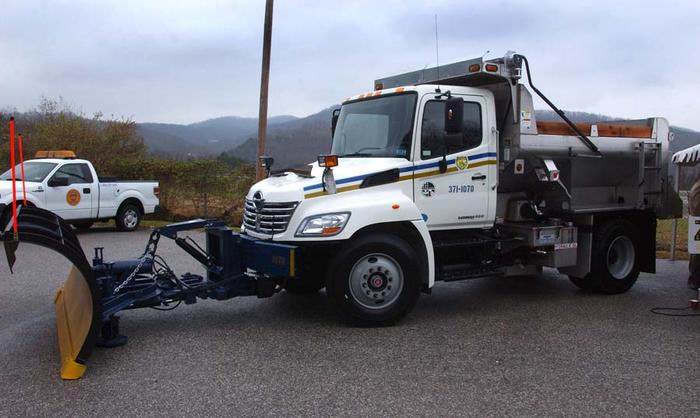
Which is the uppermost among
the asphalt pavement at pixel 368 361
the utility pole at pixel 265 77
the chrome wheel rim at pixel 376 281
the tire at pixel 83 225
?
the utility pole at pixel 265 77

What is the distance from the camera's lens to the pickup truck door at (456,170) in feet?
22.0

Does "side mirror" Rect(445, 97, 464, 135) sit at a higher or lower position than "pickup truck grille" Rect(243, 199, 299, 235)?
higher

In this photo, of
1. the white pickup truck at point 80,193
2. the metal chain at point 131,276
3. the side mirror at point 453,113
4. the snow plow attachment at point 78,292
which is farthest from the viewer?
the white pickup truck at point 80,193

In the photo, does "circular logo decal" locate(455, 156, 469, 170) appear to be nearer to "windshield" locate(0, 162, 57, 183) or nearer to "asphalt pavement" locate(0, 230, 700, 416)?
"asphalt pavement" locate(0, 230, 700, 416)

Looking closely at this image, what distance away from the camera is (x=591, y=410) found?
4273 millimetres

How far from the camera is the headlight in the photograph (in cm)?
602

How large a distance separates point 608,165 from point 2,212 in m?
11.8

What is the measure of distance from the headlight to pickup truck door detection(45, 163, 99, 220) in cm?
1001

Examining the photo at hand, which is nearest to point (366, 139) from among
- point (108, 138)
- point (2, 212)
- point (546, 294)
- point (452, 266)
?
point (452, 266)

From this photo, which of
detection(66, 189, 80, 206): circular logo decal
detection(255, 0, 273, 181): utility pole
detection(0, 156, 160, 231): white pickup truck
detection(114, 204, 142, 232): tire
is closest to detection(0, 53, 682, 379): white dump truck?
detection(255, 0, 273, 181): utility pole

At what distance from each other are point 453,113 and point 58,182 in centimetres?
1095

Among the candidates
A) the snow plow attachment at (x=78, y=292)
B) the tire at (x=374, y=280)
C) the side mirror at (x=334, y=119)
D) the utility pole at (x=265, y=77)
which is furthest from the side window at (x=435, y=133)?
the utility pole at (x=265, y=77)

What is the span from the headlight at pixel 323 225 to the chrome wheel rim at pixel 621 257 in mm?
4386

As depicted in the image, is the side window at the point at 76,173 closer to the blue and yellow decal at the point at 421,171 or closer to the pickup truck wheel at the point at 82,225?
the pickup truck wheel at the point at 82,225
